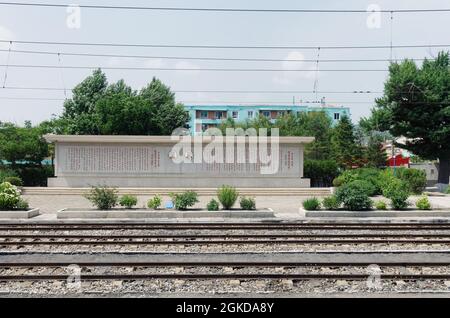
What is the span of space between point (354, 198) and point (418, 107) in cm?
1524

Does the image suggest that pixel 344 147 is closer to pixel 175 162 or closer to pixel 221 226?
pixel 175 162

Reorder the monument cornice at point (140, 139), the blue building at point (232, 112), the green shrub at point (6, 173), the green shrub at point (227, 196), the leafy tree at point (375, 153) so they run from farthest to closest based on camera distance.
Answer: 1. the blue building at point (232, 112)
2. the leafy tree at point (375, 153)
3. the monument cornice at point (140, 139)
4. the green shrub at point (6, 173)
5. the green shrub at point (227, 196)

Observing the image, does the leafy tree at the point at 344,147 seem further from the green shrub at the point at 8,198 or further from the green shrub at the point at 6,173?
the green shrub at the point at 8,198

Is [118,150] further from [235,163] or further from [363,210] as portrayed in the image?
[363,210]

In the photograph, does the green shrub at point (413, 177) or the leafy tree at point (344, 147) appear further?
the leafy tree at point (344, 147)

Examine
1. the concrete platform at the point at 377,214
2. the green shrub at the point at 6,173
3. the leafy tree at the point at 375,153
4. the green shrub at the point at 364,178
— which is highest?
the leafy tree at the point at 375,153

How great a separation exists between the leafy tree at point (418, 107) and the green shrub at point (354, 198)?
14.3 meters

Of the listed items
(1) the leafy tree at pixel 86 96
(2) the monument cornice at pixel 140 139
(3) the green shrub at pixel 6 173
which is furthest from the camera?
(1) the leafy tree at pixel 86 96

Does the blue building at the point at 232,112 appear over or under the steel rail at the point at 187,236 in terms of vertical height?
over

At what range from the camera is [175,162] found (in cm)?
2570

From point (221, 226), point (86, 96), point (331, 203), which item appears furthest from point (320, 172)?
point (86, 96)

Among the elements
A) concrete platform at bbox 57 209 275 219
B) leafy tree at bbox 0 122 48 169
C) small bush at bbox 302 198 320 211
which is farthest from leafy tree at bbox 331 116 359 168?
leafy tree at bbox 0 122 48 169

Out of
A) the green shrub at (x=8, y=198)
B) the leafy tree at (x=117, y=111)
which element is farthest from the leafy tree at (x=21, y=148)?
the green shrub at (x=8, y=198)

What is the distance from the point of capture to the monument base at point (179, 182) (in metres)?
25.3
